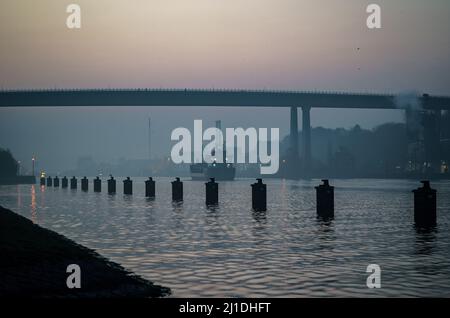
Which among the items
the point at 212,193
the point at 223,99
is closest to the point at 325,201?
the point at 212,193

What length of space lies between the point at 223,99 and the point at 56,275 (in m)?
140

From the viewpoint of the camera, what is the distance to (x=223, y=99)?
15125cm

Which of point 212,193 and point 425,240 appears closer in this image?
point 425,240

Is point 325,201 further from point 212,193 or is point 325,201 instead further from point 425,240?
point 212,193

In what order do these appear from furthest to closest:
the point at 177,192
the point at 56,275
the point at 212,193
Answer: the point at 177,192 → the point at 212,193 → the point at 56,275

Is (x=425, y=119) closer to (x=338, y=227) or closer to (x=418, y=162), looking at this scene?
(x=418, y=162)

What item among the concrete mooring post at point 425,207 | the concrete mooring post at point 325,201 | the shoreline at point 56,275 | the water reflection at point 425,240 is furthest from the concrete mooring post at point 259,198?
the shoreline at point 56,275

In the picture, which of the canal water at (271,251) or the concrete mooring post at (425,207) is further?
the concrete mooring post at (425,207)

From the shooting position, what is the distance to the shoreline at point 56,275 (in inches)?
416

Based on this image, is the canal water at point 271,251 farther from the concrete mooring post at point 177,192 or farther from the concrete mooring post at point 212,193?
the concrete mooring post at point 177,192

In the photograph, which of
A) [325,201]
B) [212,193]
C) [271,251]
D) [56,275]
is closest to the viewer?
[56,275]

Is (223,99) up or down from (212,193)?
up

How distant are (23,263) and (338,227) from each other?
14.2m
